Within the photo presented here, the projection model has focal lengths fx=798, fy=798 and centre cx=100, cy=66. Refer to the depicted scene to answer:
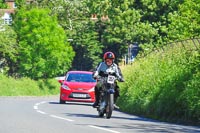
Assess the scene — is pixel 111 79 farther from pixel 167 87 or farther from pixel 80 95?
pixel 80 95

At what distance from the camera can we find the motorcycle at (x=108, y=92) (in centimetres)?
2148

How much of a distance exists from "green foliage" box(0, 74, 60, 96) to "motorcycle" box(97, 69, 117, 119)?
120 feet

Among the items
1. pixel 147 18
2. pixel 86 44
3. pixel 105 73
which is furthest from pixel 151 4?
pixel 105 73

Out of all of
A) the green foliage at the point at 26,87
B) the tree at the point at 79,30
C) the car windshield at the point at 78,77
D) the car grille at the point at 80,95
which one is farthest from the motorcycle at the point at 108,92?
the tree at the point at 79,30

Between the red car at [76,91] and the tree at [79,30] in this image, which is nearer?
the red car at [76,91]

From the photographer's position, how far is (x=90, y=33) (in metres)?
93.8

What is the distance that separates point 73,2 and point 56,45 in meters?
29.6

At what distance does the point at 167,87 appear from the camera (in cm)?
2403

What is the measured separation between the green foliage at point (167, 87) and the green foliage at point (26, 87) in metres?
28.9

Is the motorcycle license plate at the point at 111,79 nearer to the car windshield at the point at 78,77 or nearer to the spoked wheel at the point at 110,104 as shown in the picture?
the spoked wheel at the point at 110,104

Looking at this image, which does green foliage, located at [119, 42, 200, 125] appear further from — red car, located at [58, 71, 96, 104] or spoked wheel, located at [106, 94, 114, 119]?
red car, located at [58, 71, 96, 104]

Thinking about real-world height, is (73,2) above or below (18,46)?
above

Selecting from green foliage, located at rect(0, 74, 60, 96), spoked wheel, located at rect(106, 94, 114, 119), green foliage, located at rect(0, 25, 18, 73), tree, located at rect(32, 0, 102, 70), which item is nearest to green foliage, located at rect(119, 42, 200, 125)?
spoked wheel, located at rect(106, 94, 114, 119)

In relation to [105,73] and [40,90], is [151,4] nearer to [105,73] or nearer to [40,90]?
[40,90]
